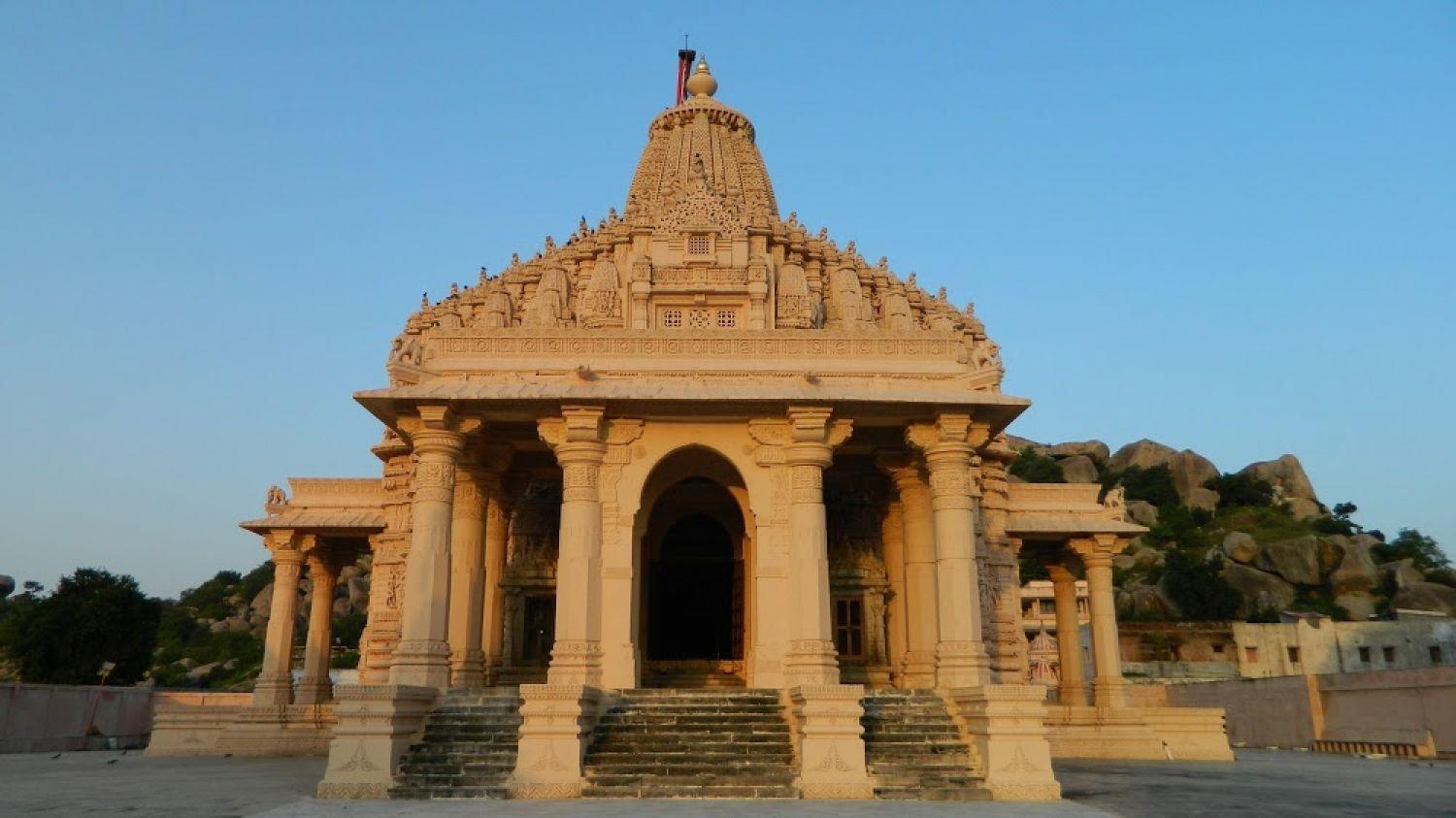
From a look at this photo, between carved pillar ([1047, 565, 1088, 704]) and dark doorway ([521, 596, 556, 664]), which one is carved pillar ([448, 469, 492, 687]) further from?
carved pillar ([1047, 565, 1088, 704])

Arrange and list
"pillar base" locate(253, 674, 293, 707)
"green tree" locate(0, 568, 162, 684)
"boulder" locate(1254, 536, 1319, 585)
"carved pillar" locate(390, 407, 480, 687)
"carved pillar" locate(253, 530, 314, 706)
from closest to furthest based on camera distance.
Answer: "carved pillar" locate(390, 407, 480, 687), "pillar base" locate(253, 674, 293, 707), "carved pillar" locate(253, 530, 314, 706), "green tree" locate(0, 568, 162, 684), "boulder" locate(1254, 536, 1319, 585)

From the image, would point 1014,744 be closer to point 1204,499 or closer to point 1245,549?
point 1245,549

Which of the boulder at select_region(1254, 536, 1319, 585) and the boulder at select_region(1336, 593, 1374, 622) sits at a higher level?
the boulder at select_region(1254, 536, 1319, 585)

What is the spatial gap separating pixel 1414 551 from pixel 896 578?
182ft

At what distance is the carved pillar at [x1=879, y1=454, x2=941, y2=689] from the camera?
59.1 feet

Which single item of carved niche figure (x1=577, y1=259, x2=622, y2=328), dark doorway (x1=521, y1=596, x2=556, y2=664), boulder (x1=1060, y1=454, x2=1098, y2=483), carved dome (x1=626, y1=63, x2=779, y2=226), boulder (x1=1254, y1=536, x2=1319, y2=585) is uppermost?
carved dome (x1=626, y1=63, x2=779, y2=226)

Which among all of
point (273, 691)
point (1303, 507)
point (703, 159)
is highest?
point (703, 159)

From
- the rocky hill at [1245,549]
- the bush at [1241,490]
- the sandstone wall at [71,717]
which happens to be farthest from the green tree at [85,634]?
the bush at [1241,490]

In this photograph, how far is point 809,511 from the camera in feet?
51.4

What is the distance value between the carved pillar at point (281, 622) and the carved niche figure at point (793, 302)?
13.1m

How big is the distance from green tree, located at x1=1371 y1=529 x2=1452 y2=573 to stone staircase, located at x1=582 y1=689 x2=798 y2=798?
5818cm

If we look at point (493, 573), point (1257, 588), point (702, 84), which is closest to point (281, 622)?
point (493, 573)

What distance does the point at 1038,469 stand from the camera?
7375 centimetres

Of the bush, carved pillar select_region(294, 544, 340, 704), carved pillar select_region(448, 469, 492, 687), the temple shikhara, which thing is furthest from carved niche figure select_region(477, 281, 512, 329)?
the bush
